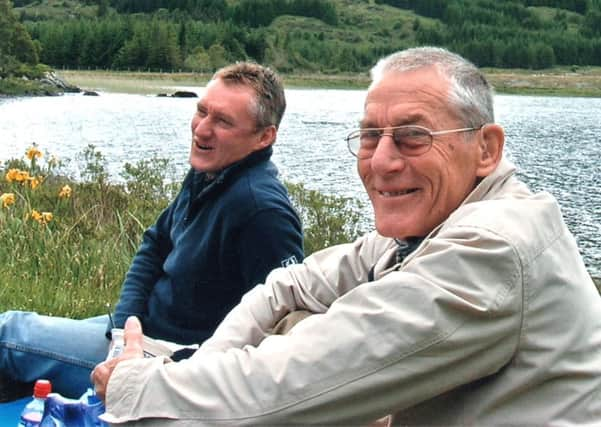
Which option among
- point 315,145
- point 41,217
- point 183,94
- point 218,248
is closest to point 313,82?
point 183,94

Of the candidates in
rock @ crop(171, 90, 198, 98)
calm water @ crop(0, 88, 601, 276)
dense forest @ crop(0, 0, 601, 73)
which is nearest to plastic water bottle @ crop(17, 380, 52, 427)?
calm water @ crop(0, 88, 601, 276)

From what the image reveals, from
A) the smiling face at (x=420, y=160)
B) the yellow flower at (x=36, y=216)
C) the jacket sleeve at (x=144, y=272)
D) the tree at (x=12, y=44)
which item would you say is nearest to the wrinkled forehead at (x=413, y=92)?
the smiling face at (x=420, y=160)

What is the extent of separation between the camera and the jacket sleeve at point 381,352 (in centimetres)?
147

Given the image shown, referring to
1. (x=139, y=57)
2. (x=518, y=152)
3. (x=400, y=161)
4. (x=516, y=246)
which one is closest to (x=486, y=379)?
(x=516, y=246)

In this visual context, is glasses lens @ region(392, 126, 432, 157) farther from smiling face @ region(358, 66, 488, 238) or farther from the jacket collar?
the jacket collar

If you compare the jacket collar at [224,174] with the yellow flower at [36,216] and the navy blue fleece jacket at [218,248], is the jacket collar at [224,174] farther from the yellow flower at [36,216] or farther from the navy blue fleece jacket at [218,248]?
the yellow flower at [36,216]

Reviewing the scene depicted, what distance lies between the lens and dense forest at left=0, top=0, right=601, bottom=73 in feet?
318

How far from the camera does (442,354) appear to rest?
1486 mm

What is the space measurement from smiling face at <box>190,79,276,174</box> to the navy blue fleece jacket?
5cm

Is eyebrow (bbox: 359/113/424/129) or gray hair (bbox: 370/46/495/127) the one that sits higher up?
gray hair (bbox: 370/46/495/127)

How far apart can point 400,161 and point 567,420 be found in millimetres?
620

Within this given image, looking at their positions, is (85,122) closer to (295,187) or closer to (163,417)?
(295,187)

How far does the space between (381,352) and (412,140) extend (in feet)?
1.78

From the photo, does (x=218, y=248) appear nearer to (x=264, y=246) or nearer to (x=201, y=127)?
(x=264, y=246)
